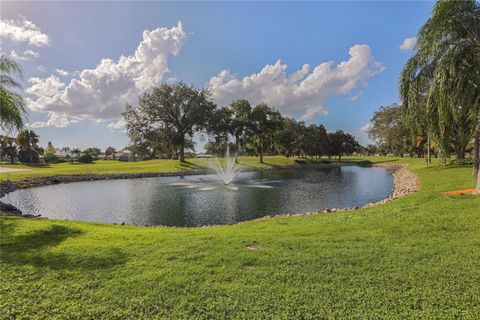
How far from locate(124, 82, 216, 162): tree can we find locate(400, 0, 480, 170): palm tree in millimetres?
42461

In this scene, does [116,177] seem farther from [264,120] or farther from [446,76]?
[446,76]

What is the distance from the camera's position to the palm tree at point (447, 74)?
986 centimetres

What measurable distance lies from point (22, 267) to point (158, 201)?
14.7m

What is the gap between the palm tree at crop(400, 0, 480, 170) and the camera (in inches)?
388

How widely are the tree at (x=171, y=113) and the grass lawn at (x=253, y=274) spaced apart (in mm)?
43956

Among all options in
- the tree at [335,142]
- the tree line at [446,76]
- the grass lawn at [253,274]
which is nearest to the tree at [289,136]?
the tree at [335,142]

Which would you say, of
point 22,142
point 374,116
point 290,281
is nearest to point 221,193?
point 290,281

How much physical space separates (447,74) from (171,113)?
4535 centimetres

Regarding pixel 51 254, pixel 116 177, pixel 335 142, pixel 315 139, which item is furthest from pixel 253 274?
pixel 335 142

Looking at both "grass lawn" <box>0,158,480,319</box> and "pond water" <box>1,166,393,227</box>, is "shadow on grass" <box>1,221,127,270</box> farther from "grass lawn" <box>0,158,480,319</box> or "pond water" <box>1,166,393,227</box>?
"pond water" <box>1,166,393,227</box>

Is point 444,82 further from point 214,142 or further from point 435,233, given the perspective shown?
point 214,142

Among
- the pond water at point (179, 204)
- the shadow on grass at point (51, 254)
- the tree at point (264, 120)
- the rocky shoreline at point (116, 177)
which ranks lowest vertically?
the pond water at point (179, 204)

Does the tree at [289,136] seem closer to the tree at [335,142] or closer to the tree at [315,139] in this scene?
the tree at [315,139]

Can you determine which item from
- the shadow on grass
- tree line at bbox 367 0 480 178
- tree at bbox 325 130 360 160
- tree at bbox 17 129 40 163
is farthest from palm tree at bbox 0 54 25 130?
tree at bbox 325 130 360 160
